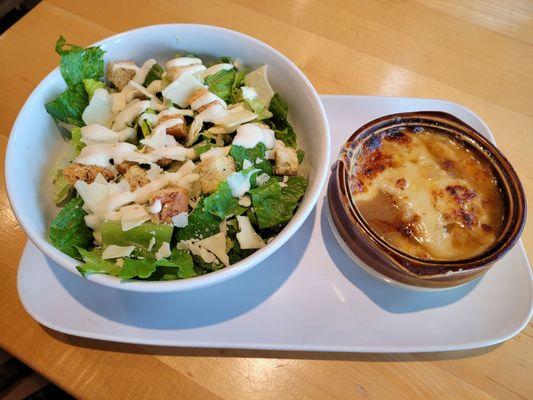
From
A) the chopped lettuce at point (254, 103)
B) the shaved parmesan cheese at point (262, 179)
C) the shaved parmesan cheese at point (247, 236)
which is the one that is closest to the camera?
the shaved parmesan cheese at point (247, 236)

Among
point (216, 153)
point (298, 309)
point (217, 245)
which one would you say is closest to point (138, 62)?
point (216, 153)

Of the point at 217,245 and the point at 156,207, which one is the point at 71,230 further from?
the point at 217,245

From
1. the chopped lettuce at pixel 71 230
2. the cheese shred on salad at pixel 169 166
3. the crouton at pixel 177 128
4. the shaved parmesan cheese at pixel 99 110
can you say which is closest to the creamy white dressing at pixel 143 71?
the cheese shred on salad at pixel 169 166

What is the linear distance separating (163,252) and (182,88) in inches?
20.0

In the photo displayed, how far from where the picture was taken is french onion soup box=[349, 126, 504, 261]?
1073 millimetres

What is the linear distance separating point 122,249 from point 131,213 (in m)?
0.09

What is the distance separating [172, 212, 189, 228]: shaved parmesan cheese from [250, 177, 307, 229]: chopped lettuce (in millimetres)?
179

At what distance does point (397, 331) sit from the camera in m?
1.02

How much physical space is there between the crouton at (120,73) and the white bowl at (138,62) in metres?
0.05

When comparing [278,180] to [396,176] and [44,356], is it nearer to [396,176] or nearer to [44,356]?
[396,176]

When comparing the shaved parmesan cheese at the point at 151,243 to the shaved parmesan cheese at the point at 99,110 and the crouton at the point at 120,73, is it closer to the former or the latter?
the shaved parmesan cheese at the point at 99,110

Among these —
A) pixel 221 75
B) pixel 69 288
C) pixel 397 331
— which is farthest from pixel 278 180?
pixel 69 288

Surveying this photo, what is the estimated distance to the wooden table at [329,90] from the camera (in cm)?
99

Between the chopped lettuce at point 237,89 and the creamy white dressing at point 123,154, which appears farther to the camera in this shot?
the chopped lettuce at point 237,89
